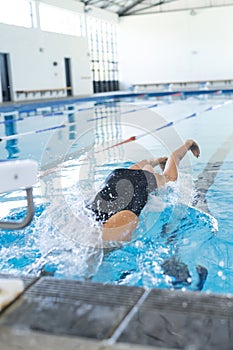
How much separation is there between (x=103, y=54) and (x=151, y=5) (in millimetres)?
4084

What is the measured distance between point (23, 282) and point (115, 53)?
1114 inches

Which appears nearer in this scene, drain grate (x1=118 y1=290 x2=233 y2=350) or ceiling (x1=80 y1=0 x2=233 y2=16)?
drain grate (x1=118 y1=290 x2=233 y2=350)

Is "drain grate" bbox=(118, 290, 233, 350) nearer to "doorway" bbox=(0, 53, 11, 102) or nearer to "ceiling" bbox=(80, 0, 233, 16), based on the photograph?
"doorway" bbox=(0, 53, 11, 102)

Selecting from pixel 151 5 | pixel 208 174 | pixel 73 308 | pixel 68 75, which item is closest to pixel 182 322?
pixel 73 308

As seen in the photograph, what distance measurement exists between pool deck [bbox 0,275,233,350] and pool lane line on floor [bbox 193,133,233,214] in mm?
2580

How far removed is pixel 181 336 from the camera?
1148 millimetres

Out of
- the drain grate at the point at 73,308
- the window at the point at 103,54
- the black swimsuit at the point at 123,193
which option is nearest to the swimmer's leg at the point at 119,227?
the black swimsuit at the point at 123,193

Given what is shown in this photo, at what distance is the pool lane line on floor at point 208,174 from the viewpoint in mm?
4111

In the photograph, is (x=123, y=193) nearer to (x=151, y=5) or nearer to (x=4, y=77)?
(x=4, y=77)

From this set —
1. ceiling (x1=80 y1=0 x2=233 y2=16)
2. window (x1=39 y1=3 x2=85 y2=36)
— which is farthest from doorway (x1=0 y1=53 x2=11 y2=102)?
ceiling (x1=80 y1=0 x2=233 y2=16)

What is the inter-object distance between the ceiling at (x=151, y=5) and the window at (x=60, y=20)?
202cm

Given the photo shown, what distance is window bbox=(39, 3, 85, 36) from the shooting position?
20.6 metres

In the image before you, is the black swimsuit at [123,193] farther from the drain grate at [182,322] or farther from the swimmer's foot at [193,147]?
the drain grate at [182,322]

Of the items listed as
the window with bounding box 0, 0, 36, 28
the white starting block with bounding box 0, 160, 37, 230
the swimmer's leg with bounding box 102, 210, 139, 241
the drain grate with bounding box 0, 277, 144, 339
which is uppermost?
the window with bounding box 0, 0, 36, 28
